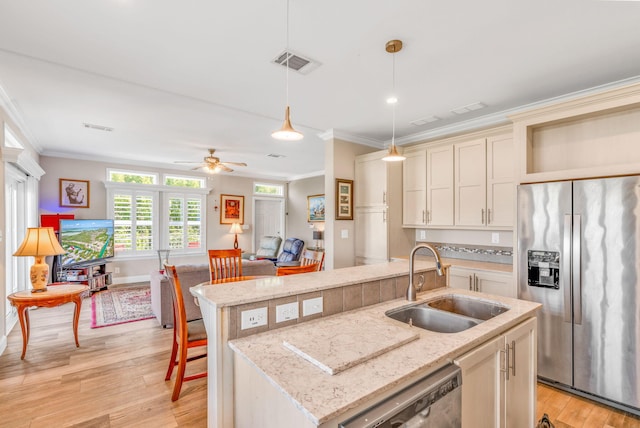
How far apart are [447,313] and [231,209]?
6.98 metres

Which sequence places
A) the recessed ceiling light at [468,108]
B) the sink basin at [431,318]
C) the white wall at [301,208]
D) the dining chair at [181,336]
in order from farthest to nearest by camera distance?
1. the white wall at [301,208]
2. the recessed ceiling light at [468,108]
3. the dining chair at [181,336]
4. the sink basin at [431,318]

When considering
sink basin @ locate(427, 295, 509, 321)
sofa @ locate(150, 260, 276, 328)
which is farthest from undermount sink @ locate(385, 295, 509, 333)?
sofa @ locate(150, 260, 276, 328)

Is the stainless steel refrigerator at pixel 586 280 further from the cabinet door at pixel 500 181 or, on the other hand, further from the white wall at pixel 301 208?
the white wall at pixel 301 208

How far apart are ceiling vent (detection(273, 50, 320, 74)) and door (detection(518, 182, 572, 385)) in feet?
7.24

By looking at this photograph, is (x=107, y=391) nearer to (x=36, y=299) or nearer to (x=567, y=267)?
(x=36, y=299)

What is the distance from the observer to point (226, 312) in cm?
132

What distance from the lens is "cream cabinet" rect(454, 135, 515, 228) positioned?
3.44m

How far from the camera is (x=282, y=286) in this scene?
1.61 meters

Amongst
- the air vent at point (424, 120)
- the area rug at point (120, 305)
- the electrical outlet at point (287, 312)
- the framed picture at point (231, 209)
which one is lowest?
the area rug at point (120, 305)

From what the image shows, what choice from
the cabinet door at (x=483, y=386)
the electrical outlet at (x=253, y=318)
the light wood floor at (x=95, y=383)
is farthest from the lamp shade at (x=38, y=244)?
the cabinet door at (x=483, y=386)

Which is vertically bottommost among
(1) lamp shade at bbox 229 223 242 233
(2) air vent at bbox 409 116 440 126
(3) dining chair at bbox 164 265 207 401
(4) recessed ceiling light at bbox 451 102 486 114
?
(3) dining chair at bbox 164 265 207 401

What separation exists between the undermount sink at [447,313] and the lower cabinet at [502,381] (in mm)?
183

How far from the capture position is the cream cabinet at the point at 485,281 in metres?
3.25

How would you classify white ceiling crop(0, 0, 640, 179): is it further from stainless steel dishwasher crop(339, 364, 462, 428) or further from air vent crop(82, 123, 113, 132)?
stainless steel dishwasher crop(339, 364, 462, 428)
